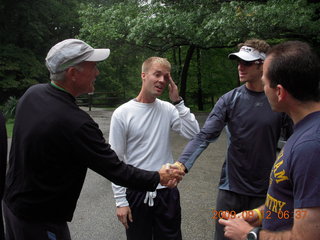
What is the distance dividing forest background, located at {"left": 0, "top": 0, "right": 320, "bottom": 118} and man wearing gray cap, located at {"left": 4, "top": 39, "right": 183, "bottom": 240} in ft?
27.7

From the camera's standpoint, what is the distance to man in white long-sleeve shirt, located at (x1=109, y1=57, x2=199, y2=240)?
274 cm

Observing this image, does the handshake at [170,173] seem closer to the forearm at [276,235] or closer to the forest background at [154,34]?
the forearm at [276,235]

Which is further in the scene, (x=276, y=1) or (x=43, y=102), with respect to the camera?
(x=276, y=1)

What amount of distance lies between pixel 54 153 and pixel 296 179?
140 centimetres

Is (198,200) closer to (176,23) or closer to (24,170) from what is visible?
(24,170)

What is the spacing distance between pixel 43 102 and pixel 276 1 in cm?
956

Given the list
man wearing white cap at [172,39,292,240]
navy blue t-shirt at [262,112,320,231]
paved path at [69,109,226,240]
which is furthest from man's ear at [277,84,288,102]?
paved path at [69,109,226,240]

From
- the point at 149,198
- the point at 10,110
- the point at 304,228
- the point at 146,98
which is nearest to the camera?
the point at 304,228

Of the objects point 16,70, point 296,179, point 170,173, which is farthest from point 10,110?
point 296,179

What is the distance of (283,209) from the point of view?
149cm

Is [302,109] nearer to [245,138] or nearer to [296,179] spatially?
[296,179]

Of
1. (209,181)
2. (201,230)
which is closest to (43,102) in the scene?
(201,230)

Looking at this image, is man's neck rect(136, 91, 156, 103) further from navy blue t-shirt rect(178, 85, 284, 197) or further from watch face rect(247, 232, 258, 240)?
watch face rect(247, 232, 258, 240)

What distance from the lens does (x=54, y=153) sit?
199 cm
